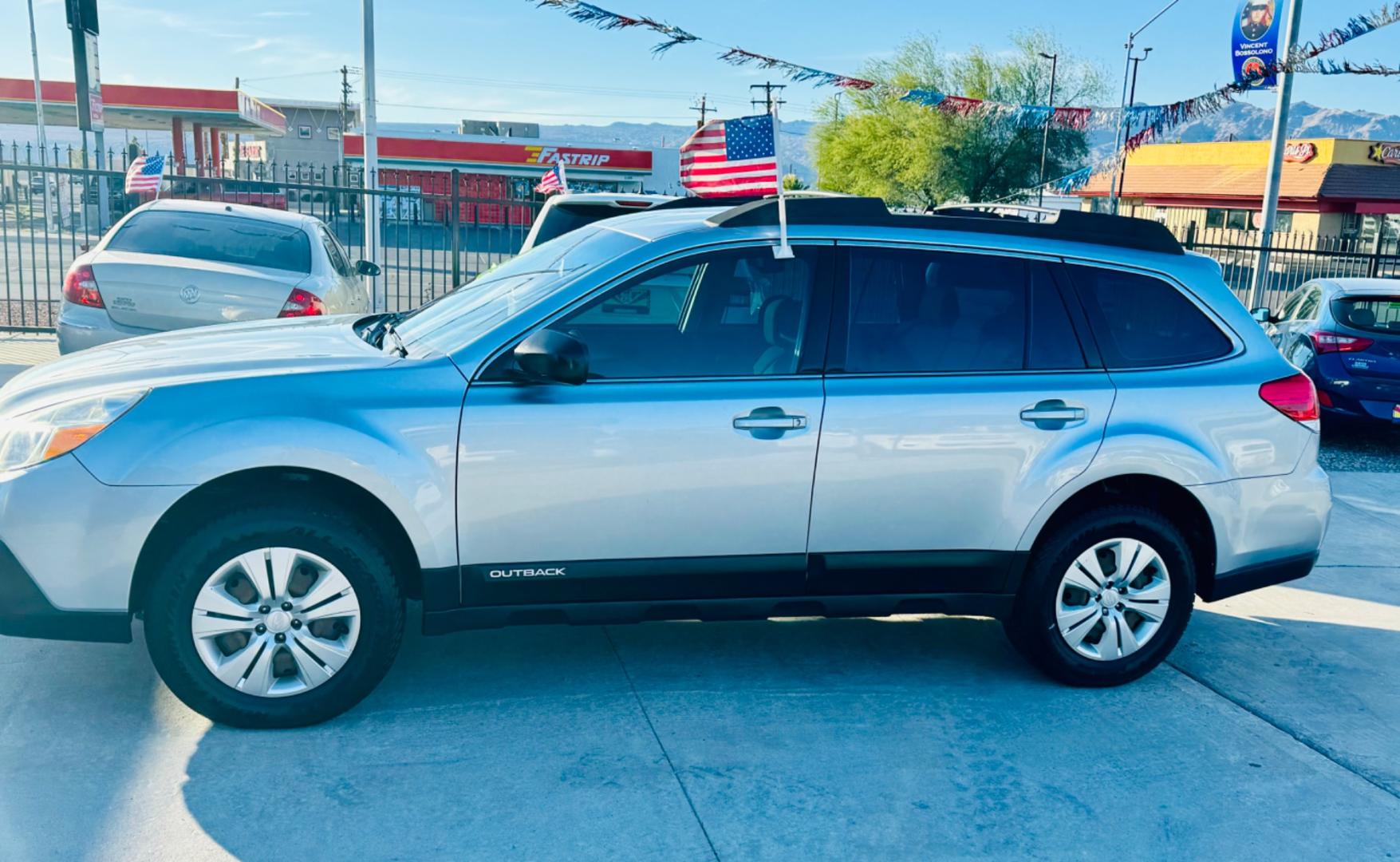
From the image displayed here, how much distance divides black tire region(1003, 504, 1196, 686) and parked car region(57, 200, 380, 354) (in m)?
5.63

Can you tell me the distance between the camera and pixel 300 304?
853cm

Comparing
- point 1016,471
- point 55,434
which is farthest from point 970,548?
point 55,434

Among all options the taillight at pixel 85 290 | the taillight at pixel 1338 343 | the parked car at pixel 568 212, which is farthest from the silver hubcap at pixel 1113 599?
the taillight at pixel 1338 343

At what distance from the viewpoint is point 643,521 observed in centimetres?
429

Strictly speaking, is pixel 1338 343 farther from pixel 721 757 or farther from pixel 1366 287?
pixel 721 757

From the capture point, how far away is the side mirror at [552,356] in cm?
409

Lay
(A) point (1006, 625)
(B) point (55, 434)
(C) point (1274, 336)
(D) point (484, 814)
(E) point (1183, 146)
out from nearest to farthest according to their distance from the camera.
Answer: (D) point (484, 814) < (B) point (55, 434) < (A) point (1006, 625) < (C) point (1274, 336) < (E) point (1183, 146)

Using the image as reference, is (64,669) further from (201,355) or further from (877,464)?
(877,464)

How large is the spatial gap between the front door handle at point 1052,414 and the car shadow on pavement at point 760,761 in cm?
107

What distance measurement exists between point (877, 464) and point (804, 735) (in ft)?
3.24

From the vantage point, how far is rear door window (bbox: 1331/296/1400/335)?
10281 mm

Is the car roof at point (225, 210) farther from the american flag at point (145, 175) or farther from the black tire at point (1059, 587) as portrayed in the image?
the black tire at point (1059, 587)

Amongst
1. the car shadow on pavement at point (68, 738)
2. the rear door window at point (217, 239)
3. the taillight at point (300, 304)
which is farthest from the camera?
the rear door window at point (217, 239)

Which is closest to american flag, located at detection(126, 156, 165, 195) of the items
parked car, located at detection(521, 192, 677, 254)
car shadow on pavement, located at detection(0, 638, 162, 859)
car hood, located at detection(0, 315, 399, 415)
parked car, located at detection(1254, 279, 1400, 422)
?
parked car, located at detection(521, 192, 677, 254)
